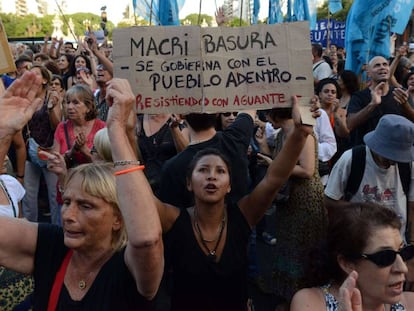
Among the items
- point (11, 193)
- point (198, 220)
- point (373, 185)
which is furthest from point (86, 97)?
point (373, 185)

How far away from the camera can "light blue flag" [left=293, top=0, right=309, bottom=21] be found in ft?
34.2

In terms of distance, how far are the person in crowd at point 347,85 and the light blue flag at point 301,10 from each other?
4.21 metres

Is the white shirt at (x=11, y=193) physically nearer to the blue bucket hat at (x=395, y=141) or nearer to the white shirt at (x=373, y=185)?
the white shirt at (x=373, y=185)

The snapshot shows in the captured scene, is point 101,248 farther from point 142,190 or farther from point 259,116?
point 259,116

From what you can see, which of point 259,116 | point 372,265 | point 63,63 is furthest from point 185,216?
point 63,63

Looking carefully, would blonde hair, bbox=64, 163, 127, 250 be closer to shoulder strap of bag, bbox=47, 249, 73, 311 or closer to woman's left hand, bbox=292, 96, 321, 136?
shoulder strap of bag, bbox=47, 249, 73, 311

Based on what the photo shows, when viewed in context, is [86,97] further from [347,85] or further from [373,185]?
[347,85]

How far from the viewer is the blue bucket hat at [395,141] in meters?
3.28

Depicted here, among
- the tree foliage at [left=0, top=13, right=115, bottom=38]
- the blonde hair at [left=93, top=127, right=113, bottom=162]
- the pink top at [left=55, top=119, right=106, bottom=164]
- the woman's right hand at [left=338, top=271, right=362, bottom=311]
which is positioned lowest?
the woman's right hand at [left=338, top=271, right=362, bottom=311]

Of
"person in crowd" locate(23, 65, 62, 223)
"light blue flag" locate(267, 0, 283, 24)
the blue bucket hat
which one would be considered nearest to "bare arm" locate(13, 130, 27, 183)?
"person in crowd" locate(23, 65, 62, 223)

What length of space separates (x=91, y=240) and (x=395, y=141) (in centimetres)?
199

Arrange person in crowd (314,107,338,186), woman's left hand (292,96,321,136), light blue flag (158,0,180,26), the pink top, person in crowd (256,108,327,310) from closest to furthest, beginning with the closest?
woman's left hand (292,96,321,136) < person in crowd (256,108,327,310) < person in crowd (314,107,338,186) < the pink top < light blue flag (158,0,180,26)

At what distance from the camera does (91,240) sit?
204cm

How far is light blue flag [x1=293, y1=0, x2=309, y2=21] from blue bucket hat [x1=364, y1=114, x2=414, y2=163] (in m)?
7.41
